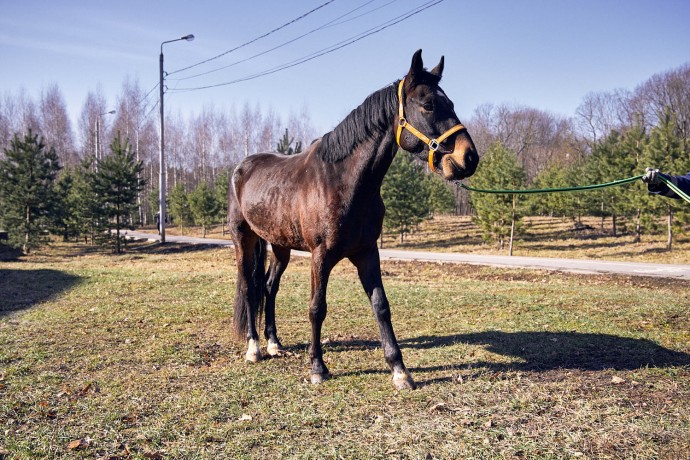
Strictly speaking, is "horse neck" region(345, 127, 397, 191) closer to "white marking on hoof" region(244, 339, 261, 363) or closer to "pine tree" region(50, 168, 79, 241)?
A: "white marking on hoof" region(244, 339, 261, 363)

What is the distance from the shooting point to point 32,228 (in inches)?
942

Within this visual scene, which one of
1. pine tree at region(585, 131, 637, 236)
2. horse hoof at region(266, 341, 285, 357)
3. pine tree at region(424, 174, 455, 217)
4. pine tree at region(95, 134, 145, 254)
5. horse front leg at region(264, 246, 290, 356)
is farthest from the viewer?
pine tree at region(424, 174, 455, 217)

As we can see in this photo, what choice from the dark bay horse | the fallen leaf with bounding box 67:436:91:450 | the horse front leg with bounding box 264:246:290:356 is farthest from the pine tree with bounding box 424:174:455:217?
the fallen leaf with bounding box 67:436:91:450

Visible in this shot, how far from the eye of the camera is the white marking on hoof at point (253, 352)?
206 inches

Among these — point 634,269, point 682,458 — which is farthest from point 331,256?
point 634,269

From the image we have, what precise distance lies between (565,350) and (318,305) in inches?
113

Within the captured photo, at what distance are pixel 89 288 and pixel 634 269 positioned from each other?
1561cm

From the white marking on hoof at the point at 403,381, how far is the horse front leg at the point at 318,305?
682 mm

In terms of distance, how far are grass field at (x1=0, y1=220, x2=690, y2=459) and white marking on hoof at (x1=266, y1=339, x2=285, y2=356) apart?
12 centimetres

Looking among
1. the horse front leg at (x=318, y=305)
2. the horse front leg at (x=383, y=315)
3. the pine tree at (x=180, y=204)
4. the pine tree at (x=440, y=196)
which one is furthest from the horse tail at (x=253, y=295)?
the pine tree at (x=180, y=204)

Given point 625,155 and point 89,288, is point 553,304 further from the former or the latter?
point 625,155

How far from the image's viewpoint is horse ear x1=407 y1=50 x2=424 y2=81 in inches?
156

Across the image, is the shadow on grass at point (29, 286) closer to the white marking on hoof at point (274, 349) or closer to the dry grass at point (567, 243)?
the white marking on hoof at point (274, 349)

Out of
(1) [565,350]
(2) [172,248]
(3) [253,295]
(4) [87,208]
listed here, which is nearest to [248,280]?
(3) [253,295]
